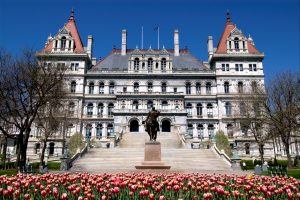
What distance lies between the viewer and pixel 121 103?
2144 inches

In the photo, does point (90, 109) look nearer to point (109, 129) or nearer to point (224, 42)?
point (109, 129)

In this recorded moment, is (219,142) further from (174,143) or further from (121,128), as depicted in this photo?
(121,128)

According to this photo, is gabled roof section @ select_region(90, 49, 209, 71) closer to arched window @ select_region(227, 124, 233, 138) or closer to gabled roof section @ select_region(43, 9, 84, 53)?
gabled roof section @ select_region(43, 9, 84, 53)

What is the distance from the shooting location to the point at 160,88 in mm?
57375

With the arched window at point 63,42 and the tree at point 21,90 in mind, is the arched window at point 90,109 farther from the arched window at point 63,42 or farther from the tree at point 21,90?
the tree at point 21,90

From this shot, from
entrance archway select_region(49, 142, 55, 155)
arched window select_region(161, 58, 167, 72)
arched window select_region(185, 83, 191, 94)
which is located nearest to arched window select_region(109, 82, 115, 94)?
arched window select_region(161, 58, 167, 72)

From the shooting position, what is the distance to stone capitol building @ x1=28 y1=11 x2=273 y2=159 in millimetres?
53500

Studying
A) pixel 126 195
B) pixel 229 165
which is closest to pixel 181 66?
pixel 229 165

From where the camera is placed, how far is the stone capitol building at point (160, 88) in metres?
53.5

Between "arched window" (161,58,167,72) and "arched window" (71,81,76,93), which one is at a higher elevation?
"arched window" (161,58,167,72)

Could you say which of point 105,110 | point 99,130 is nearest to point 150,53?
point 105,110

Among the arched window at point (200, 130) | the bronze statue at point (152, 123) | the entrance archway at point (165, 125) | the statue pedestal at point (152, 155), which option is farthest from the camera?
the arched window at point (200, 130)

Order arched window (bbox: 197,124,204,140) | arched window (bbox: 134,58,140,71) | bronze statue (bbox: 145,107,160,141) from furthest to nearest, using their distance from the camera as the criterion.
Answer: arched window (bbox: 134,58,140,71)
arched window (bbox: 197,124,204,140)
bronze statue (bbox: 145,107,160,141)

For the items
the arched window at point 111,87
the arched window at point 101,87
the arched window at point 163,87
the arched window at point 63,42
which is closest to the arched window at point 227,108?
the arched window at point 163,87
